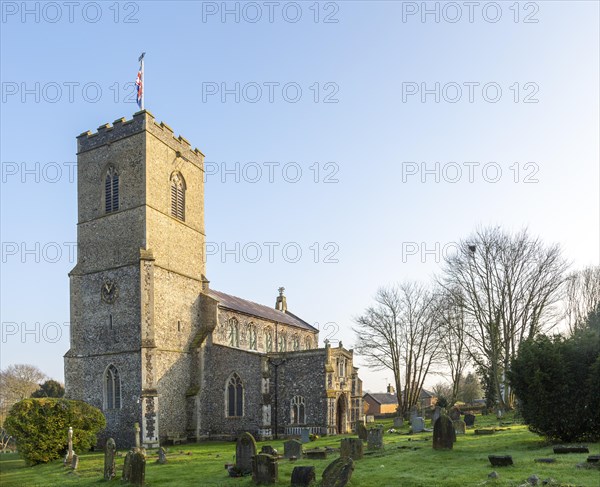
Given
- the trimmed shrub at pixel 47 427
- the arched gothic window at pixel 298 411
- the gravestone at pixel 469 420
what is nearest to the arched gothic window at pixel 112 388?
the trimmed shrub at pixel 47 427

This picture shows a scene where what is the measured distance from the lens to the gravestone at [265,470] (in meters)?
13.3

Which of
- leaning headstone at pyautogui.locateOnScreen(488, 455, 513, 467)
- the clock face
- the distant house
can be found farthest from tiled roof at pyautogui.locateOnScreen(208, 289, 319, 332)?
the distant house

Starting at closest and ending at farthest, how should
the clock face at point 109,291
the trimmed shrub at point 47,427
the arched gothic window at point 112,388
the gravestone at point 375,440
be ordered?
the gravestone at point 375,440
the trimmed shrub at point 47,427
the arched gothic window at point 112,388
the clock face at point 109,291

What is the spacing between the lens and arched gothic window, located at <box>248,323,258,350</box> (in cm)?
3728

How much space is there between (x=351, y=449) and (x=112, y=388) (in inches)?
641

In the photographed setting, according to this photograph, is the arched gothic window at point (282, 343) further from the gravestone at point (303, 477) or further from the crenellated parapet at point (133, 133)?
the gravestone at point (303, 477)

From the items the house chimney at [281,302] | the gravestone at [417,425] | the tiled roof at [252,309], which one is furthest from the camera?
the house chimney at [281,302]

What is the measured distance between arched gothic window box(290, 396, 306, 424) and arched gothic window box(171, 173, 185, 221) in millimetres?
12917

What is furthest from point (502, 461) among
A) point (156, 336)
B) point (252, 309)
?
point (252, 309)

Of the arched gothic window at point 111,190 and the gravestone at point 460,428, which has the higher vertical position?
the arched gothic window at point 111,190

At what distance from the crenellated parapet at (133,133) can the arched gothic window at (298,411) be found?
16.3 metres

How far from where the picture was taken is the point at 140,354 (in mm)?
27172

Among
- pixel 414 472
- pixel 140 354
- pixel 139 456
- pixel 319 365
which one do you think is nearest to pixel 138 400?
pixel 140 354

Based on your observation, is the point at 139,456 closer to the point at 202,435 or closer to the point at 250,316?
the point at 202,435
